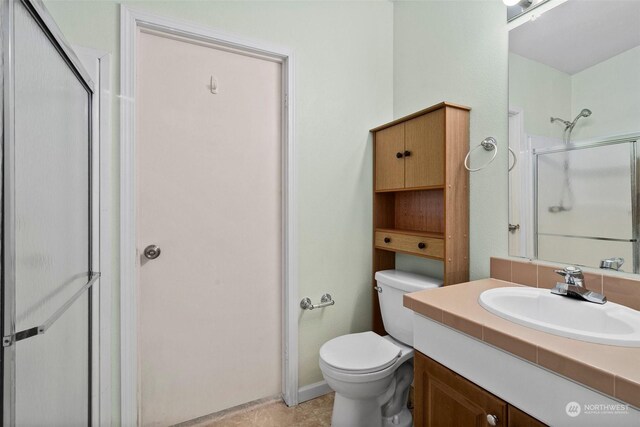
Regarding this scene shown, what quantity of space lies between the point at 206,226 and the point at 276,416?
109 cm

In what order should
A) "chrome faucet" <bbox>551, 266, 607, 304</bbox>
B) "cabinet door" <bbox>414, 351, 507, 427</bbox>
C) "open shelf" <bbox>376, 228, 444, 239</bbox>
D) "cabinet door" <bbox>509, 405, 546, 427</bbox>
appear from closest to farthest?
"cabinet door" <bbox>509, 405, 546, 427</bbox> < "cabinet door" <bbox>414, 351, 507, 427</bbox> < "chrome faucet" <bbox>551, 266, 607, 304</bbox> < "open shelf" <bbox>376, 228, 444, 239</bbox>

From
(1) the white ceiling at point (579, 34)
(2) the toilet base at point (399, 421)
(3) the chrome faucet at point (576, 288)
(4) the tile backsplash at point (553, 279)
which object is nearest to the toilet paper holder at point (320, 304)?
(2) the toilet base at point (399, 421)

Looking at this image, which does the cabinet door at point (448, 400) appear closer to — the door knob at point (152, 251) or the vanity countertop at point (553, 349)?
the vanity countertop at point (553, 349)

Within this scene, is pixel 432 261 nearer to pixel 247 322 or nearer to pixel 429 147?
pixel 429 147

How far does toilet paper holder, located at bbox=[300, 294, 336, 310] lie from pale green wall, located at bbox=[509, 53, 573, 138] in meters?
1.32

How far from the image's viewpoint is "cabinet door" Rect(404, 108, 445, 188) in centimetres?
150

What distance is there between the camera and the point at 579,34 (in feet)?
3.90

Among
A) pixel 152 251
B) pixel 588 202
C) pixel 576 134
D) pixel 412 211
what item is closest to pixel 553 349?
pixel 588 202

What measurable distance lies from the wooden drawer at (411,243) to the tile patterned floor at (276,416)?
0.99 m

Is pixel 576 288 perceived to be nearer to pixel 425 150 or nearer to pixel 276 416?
pixel 425 150

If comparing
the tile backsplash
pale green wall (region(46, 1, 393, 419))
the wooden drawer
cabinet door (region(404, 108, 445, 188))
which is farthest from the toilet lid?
cabinet door (region(404, 108, 445, 188))

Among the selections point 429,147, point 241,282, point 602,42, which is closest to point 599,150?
→ point 602,42

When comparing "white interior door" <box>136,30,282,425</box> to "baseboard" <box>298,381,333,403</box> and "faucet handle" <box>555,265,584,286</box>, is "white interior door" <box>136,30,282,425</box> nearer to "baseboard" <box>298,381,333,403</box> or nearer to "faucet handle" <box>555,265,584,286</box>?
"baseboard" <box>298,381,333,403</box>

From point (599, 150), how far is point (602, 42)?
405mm
